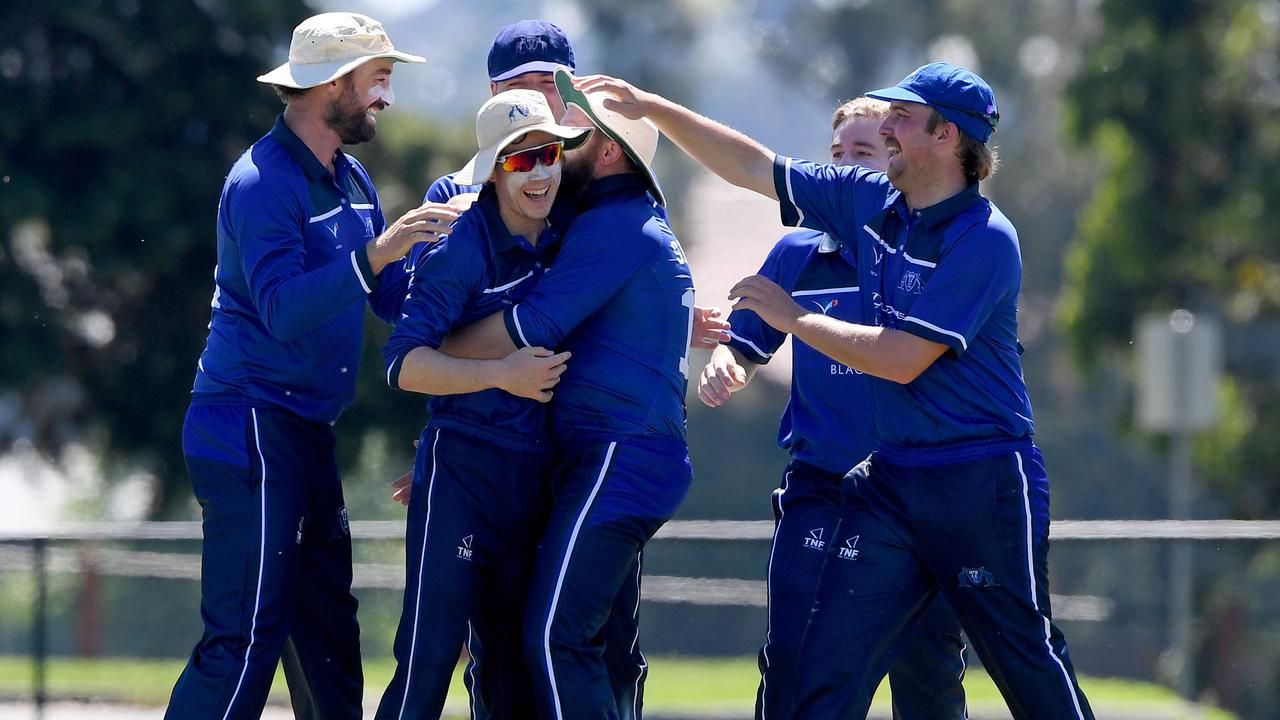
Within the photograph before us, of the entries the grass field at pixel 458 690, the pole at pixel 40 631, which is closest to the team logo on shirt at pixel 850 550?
the grass field at pixel 458 690

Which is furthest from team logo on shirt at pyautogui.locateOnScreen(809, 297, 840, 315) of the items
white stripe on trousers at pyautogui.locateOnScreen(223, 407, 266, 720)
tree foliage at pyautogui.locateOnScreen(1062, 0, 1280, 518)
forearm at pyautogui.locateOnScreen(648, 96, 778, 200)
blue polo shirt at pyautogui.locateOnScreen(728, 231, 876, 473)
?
tree foliage at pyautogui.locateOnScreen(1062, 0, 1280, 518)

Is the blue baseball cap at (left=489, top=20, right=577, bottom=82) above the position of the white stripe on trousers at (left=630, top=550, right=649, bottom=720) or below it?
above

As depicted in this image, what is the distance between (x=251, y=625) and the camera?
535 cm

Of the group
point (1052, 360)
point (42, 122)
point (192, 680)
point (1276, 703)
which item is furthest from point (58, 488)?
point (1052, 360)

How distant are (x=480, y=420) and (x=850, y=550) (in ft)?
3.79

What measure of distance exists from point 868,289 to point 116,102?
11212 millimetres

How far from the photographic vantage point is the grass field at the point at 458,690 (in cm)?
886

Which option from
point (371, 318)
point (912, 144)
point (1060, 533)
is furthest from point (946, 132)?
point (371, 318)

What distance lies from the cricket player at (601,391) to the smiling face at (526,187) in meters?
0.13

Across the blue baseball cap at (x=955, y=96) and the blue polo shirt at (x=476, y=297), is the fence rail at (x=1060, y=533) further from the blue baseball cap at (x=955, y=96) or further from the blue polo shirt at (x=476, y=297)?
the blue baseball cap at (x=955, y=96)

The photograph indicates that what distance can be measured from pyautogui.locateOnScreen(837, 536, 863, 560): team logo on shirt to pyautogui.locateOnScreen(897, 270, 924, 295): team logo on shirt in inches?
29.4

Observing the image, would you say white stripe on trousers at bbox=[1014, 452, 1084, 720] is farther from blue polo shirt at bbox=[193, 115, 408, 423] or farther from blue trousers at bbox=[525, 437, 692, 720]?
blue polo shirt at bbox=[193, 115, 408, 423]

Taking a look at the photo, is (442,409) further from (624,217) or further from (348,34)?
(348,34)

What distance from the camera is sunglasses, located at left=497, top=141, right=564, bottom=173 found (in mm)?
5008
